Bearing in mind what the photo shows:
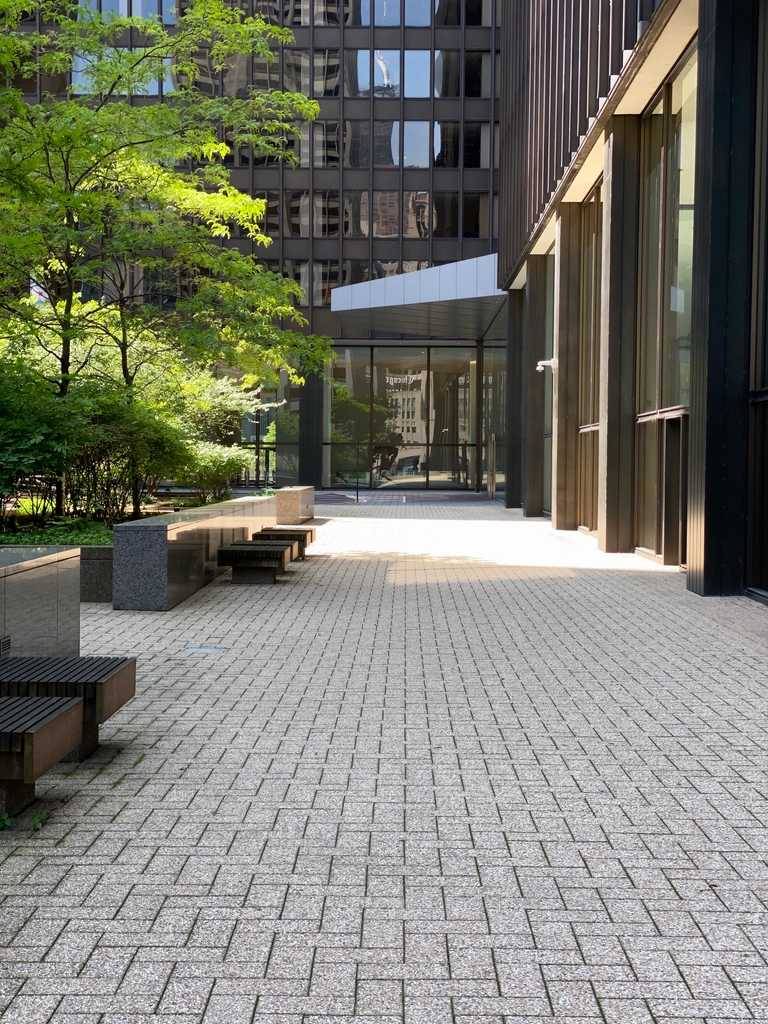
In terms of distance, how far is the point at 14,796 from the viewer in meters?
5.18

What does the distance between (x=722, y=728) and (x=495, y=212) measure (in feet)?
140

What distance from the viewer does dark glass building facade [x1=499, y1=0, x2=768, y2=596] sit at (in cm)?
1319

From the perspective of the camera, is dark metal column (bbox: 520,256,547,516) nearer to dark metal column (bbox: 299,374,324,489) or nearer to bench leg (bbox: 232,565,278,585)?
bench leg (bbox: 232,565,278,585)

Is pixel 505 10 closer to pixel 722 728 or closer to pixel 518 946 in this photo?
pixel 722 728

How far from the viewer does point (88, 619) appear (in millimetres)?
11422

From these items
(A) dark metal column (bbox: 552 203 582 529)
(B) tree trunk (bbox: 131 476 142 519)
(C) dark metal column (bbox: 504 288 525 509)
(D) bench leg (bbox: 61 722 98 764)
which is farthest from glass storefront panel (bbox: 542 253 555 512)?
(D) bench leg (bbox: 61 722 98 764)

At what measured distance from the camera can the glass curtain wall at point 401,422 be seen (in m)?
47.8

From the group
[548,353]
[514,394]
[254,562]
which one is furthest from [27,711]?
[514,394]

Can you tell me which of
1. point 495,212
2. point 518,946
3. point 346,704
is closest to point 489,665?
point 346,704

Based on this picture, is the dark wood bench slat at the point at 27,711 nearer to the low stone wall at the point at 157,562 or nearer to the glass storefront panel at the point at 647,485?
the low stone wall at the point at 157,562

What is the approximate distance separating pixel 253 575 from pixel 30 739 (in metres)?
10.2

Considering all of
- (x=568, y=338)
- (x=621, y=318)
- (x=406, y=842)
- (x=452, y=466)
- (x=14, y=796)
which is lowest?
(x=406, y=842)

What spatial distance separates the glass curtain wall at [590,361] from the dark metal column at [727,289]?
8.91m

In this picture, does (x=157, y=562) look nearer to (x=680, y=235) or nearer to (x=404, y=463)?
(x=680, y=235)
